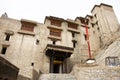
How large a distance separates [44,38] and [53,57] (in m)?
3.92

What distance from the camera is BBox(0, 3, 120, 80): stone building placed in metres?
17.9

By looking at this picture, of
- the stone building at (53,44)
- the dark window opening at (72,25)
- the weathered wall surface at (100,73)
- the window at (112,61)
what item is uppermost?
the dark window opening at (72,25)

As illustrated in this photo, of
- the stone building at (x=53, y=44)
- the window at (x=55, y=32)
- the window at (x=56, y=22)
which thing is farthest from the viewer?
the window at (x=56, y=22)

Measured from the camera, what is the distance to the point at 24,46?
1955 cm

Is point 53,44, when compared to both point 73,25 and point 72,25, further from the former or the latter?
point 73,25

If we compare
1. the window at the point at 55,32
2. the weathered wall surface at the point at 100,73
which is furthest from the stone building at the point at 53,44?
the weathered wall surface at the point at 100,73

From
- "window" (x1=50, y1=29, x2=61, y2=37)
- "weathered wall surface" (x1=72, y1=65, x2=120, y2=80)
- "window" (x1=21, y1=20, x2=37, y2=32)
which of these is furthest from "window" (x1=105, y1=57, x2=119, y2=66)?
"window" (x1=21, y1=20, x2=37, y2=32)

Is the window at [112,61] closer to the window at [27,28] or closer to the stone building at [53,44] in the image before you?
the stone building at [53,44]

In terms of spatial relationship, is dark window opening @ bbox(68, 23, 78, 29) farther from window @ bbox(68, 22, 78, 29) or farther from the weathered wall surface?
the weathered wall surface

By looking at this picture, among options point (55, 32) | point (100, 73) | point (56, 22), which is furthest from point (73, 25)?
point (100, 73)

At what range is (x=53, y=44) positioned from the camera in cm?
1894

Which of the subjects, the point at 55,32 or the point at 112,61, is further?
the point at 55,32

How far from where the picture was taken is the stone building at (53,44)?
1788 cm

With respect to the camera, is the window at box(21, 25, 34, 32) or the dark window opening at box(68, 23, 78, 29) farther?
the dark window opening at box(68, 23, 78, 29)
